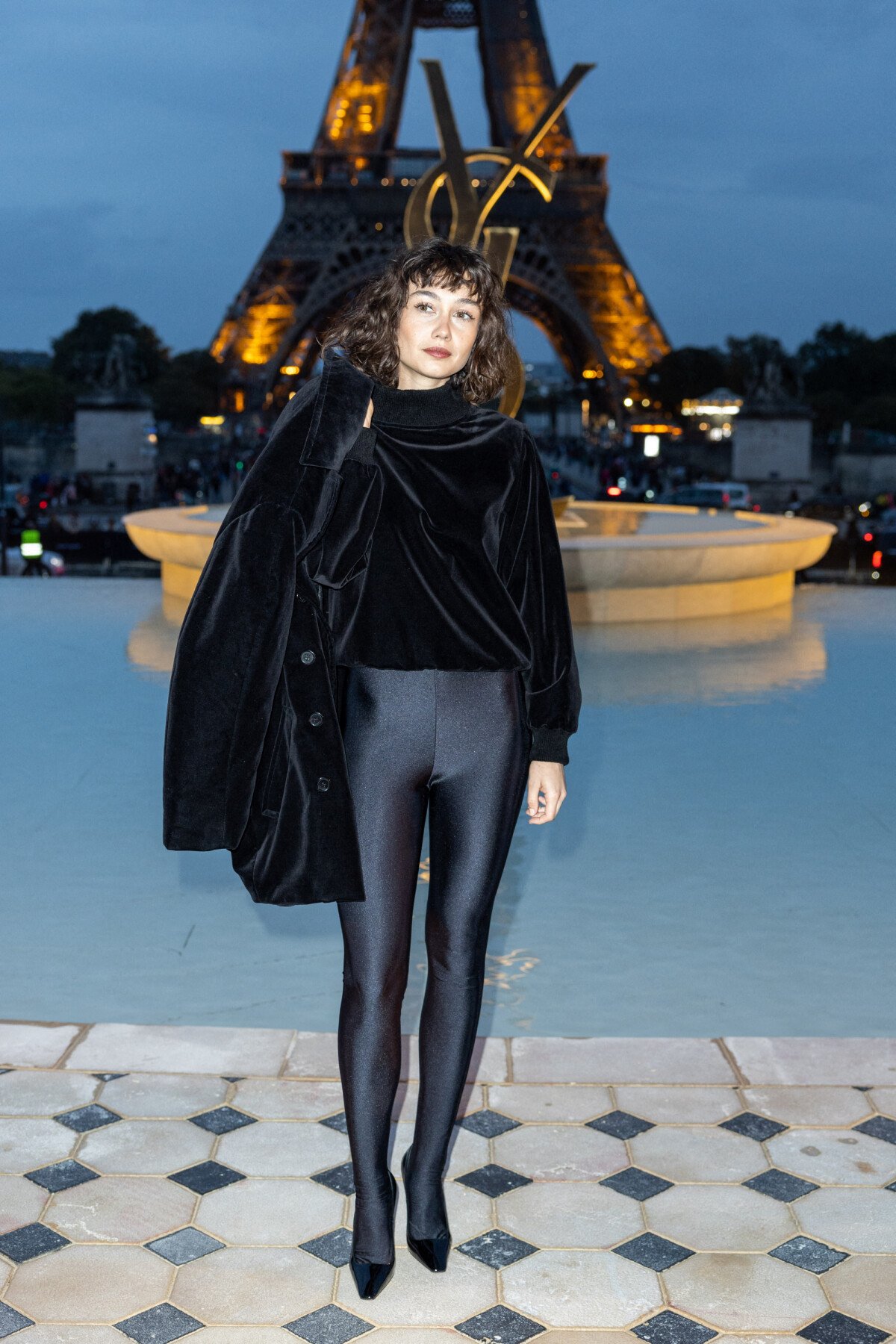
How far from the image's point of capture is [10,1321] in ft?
8.48

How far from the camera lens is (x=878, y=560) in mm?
24594

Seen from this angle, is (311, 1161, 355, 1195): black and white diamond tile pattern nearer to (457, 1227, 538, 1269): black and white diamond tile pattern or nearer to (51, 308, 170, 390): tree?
(457, 1227, 538, 1269): black and white diamond tile pattern

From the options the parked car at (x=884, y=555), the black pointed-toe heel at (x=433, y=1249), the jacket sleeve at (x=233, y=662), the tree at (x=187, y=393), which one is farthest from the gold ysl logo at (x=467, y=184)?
the tree at (x=187, y=393)

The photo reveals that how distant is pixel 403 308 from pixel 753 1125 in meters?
1.90

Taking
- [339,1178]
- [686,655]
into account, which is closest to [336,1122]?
[339,1178]

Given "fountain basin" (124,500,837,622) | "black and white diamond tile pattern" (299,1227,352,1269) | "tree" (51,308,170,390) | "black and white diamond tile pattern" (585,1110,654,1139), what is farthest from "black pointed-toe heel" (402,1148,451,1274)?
"tree" (51,308,170,390)

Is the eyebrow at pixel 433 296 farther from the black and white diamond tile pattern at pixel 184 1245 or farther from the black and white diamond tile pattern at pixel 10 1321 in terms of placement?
the black and white diamond tile pattern at pixel 10 1321

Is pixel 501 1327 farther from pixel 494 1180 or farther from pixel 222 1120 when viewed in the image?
pixel 222 1120

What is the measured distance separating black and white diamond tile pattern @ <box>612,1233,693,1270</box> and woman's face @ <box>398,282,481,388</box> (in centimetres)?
165

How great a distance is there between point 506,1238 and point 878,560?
22.9m

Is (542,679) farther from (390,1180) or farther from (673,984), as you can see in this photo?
(673,984)

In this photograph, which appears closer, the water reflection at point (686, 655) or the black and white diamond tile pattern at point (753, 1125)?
the black and white diamond tile pattern at point (753, 1125)

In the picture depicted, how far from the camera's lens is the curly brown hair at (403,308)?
8.99 feet

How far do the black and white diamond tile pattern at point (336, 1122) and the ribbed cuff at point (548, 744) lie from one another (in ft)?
3.25
